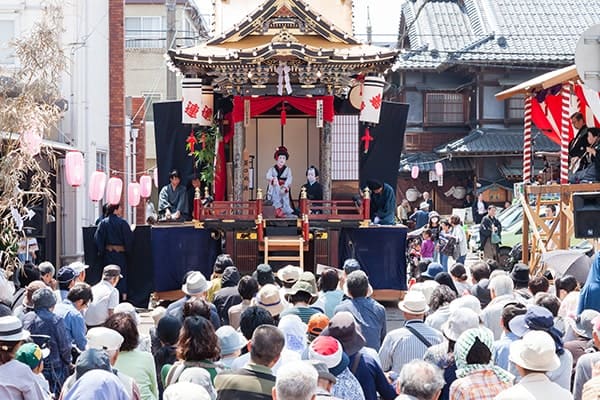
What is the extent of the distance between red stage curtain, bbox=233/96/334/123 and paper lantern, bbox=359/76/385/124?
0.83 metres

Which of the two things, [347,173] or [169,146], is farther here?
[169,146]

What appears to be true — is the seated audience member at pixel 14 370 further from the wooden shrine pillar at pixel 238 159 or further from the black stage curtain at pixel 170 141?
the black stage curtain at pixel 170 141

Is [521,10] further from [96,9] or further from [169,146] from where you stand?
[169,146]

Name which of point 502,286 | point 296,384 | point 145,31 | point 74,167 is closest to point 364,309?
point 502,286

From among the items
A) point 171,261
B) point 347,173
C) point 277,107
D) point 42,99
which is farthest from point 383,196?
point 42,99

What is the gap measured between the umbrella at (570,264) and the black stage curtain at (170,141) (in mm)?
8900

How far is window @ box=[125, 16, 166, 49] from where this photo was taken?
36.8 meters

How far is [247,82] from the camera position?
1700cm

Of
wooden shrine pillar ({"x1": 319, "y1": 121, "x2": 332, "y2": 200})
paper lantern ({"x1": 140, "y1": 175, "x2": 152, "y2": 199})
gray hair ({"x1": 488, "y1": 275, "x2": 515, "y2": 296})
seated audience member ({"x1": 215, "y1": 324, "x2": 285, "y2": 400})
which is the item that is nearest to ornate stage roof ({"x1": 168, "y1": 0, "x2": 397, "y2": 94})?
wooden shrine pillar ({"x1": 319, "y1": 121, "x2": 332, "y2": 200})

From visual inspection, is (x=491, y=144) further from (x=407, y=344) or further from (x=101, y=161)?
(x=407, y=344)

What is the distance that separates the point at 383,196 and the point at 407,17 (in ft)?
71.4

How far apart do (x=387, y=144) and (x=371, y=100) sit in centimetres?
160

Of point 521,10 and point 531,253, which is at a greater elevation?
point 521,10

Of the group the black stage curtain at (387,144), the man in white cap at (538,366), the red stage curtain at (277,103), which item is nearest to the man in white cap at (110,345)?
the man in white cap at (538,366)
